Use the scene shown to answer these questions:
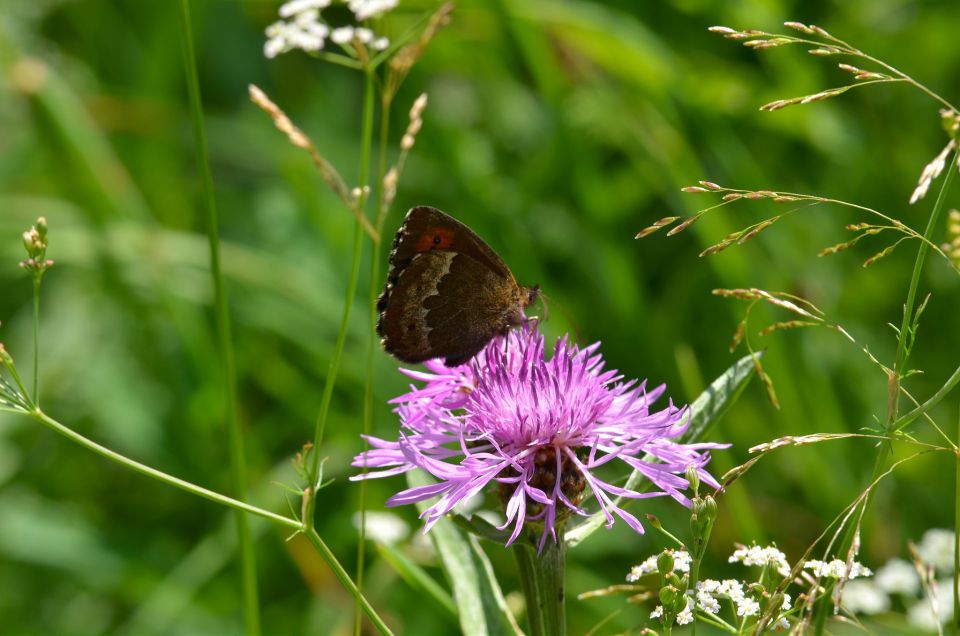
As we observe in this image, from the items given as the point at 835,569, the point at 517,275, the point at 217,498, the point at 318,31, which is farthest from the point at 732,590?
the point at 517,275

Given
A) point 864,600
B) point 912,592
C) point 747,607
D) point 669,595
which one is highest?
Result: point 669,595

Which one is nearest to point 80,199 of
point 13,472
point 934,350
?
point 13,472

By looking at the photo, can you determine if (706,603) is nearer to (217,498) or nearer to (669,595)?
(669,595)

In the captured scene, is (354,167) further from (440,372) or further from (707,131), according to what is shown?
(440,372)

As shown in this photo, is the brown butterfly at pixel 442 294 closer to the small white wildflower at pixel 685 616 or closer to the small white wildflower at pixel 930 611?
the small white wildflower at pixel 685 616

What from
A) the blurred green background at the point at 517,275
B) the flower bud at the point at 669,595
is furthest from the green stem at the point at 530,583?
the blurred green background at the point at 517,275

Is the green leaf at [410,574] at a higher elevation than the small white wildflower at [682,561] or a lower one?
lower
